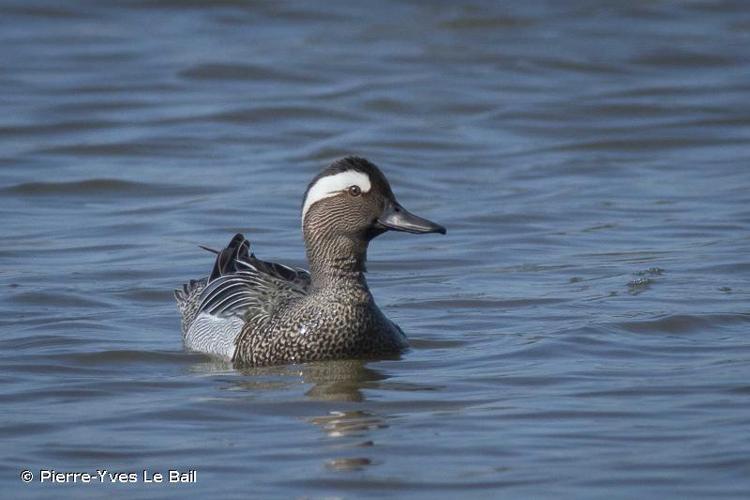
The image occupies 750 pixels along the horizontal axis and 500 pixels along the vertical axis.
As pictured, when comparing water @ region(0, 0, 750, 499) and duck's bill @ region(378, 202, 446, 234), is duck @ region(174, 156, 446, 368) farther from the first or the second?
water @ region(0, 0, 750, 499)

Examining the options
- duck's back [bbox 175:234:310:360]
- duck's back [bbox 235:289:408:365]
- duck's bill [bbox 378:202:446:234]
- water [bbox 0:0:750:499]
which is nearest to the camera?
water [bbox 0:0:750:499]

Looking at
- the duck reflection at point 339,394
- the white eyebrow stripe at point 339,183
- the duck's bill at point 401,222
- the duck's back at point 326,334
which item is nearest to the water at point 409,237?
the duck reflection at point 339,394

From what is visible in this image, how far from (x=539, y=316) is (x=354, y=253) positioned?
1.64 m

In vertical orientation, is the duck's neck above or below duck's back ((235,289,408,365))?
above

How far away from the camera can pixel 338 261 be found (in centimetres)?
928

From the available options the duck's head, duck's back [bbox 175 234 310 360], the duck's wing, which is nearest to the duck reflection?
duck's back [bbox 175 234 310 360]

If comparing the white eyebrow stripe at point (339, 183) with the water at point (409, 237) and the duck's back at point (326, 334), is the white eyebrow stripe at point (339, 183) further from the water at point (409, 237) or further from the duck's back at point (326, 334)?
the water at point (409, 237)

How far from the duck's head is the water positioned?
770 mm

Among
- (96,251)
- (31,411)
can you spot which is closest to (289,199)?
(96,251)

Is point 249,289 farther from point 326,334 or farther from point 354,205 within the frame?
point 354,205

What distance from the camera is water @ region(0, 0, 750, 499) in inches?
284

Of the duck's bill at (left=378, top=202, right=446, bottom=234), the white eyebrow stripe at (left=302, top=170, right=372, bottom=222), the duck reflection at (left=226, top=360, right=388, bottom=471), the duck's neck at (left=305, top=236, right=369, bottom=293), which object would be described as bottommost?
the duck reflection at (left=226, top=360, right=388, bottom=471)

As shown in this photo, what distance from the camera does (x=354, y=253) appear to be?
366 inches

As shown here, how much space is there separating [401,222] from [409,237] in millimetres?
4456
